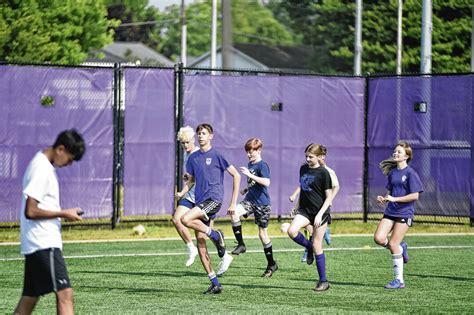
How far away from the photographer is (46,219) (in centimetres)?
819

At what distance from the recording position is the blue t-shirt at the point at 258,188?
47.7 ft

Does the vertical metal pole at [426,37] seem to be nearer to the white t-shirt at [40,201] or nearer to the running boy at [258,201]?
the running boy at [258,201]

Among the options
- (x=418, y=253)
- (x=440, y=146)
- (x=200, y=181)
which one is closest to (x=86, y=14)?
(x=440, y=146)

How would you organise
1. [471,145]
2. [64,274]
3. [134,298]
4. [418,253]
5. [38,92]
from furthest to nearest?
[471,145] → [38,92] → [418,253] → [134,298] → [64,274]

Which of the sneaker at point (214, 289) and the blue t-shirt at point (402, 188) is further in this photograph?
the blue t-shirt at point (402, 188)

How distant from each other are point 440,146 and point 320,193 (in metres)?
8.10

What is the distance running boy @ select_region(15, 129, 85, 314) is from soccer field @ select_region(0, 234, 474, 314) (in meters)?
2.76

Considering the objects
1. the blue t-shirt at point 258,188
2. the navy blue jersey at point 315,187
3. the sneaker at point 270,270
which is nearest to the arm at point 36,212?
the navy blue jersey at point 315,187

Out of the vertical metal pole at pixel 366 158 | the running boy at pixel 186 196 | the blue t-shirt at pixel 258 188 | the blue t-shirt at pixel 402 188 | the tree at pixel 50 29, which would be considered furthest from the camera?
the tree at pixel 50 29

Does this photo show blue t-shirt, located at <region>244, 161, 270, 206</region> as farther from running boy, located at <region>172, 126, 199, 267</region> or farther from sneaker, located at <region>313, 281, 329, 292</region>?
sneaker, located at <region>313, 281, 329, 292</region>

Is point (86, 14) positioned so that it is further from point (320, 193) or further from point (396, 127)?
point (320, 193)

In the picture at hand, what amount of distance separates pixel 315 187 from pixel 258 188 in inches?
85.0

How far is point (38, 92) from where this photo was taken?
18844mm

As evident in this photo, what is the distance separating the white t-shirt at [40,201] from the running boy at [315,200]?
5.07 metres
